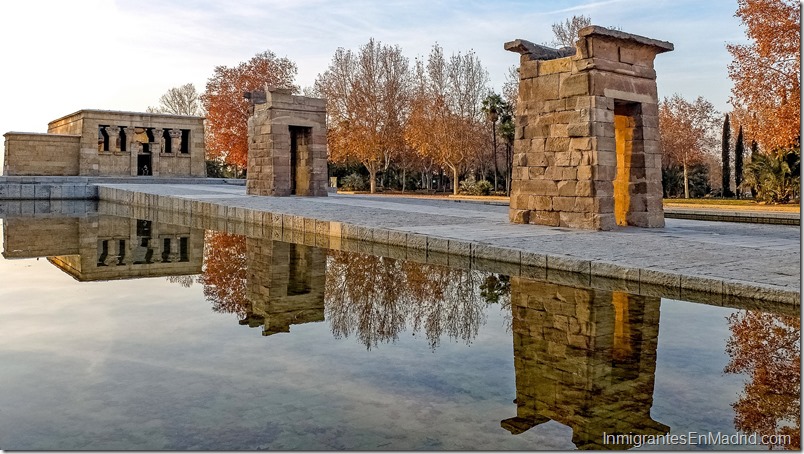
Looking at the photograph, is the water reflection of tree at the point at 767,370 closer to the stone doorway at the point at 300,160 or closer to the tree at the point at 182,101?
→ the stone doorway at the point at 300,160

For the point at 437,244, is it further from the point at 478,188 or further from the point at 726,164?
the point at 726,164

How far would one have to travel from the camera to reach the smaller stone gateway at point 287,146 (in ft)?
72.4

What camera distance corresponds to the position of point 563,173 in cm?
1183

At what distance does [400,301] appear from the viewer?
6297 millimetres

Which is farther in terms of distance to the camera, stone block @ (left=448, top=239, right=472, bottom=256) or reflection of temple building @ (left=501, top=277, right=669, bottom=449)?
stone block @ (left=448, top=239, right=472, bottom=256)

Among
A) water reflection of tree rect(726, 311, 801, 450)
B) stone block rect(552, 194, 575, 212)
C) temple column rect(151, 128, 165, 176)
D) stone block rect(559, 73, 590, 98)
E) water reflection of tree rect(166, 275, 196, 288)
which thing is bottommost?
water reflection of tree rect(726, 311, 801, 450)

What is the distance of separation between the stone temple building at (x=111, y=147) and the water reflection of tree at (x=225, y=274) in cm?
2805

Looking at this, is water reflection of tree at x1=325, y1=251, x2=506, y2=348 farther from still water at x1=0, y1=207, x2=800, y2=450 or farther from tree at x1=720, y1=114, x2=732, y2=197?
tree at x1=720, y1=114, x2=732, y2=197

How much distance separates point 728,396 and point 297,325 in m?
3.27

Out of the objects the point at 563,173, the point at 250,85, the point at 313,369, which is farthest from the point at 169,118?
the point at 313,369

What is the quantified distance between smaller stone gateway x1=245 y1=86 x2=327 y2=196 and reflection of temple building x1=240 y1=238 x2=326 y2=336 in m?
11.7

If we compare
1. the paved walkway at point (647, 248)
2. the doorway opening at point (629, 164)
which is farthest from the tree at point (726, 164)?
the doorway opening at point (629, 164)

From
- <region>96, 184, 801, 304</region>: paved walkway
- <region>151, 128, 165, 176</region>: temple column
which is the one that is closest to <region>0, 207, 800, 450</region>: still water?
<region>96, 184, 801, 304</region>: paved walkway

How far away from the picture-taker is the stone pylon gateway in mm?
11336
